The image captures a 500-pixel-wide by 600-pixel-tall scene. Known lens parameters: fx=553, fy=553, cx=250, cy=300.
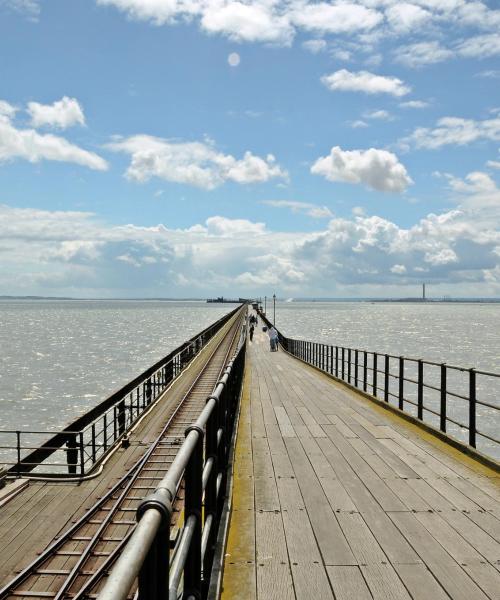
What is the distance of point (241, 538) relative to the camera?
4785mm

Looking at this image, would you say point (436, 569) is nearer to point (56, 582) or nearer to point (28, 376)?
point (56, 582)

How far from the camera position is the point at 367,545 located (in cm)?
459

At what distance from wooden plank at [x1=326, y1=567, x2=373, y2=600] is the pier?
12mm

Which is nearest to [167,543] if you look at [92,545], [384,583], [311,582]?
[311,582]

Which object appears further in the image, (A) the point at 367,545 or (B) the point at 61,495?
(B) the point at 61,495

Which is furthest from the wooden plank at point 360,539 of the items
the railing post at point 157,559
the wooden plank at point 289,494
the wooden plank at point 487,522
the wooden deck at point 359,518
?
the railing post at point 157,559

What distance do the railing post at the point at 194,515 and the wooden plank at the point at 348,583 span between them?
1392 mm

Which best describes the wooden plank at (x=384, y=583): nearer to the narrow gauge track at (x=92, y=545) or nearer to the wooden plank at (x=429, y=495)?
the wooden plank at (x=429, y=495)

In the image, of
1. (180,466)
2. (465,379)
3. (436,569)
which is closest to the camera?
(180,466)

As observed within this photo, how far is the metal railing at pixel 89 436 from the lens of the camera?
12977mm

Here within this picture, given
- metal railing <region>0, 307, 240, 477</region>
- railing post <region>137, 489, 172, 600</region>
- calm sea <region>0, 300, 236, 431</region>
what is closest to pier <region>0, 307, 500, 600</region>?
railing post <region>137, 489, 172, 600</region>

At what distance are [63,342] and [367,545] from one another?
99.1 m

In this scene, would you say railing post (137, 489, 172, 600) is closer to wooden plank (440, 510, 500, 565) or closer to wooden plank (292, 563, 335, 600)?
wooden plank (292, 563, 335, 600)

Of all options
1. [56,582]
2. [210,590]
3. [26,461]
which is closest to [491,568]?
[210,590]
